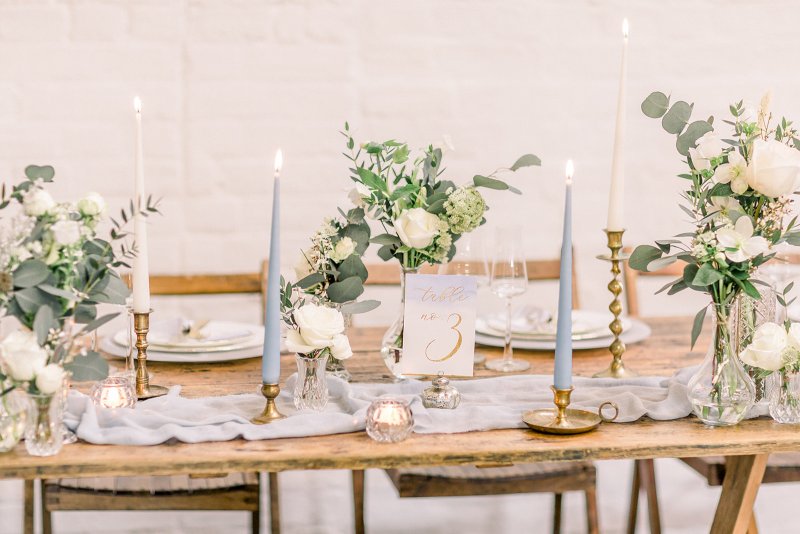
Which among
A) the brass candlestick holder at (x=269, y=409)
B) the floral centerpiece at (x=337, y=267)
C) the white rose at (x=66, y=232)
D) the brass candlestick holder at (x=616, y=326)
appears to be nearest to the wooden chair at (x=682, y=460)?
the brass candlestick holder at (x=616, y=326)

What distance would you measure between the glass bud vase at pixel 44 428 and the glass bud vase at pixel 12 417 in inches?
0.4

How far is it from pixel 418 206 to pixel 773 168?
469 mm

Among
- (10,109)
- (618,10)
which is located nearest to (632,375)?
(618,10)

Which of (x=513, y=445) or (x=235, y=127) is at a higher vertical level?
(x=235, y=127)

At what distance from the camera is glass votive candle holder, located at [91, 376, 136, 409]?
1.21 meters

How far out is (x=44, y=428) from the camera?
3.37 ft

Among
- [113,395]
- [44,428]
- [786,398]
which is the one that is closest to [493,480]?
[786,398]

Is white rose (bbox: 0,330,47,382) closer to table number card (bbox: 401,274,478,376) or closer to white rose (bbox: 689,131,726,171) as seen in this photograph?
table number card (bbox: 401,274,478,376)

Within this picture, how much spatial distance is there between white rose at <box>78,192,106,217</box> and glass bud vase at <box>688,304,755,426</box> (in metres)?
0.76

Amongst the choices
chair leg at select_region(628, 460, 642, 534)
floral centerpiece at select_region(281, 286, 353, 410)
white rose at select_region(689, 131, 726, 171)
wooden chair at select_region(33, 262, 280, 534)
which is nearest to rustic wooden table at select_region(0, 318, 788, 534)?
floral centerpiece at select_region(281, 286, 353, 410)

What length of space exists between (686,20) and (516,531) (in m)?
1.50

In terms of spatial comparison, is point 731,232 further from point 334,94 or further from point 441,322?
point 334,94

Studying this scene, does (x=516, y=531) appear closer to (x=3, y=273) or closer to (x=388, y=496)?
(x=388, y=496)

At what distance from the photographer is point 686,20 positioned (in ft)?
8.62
